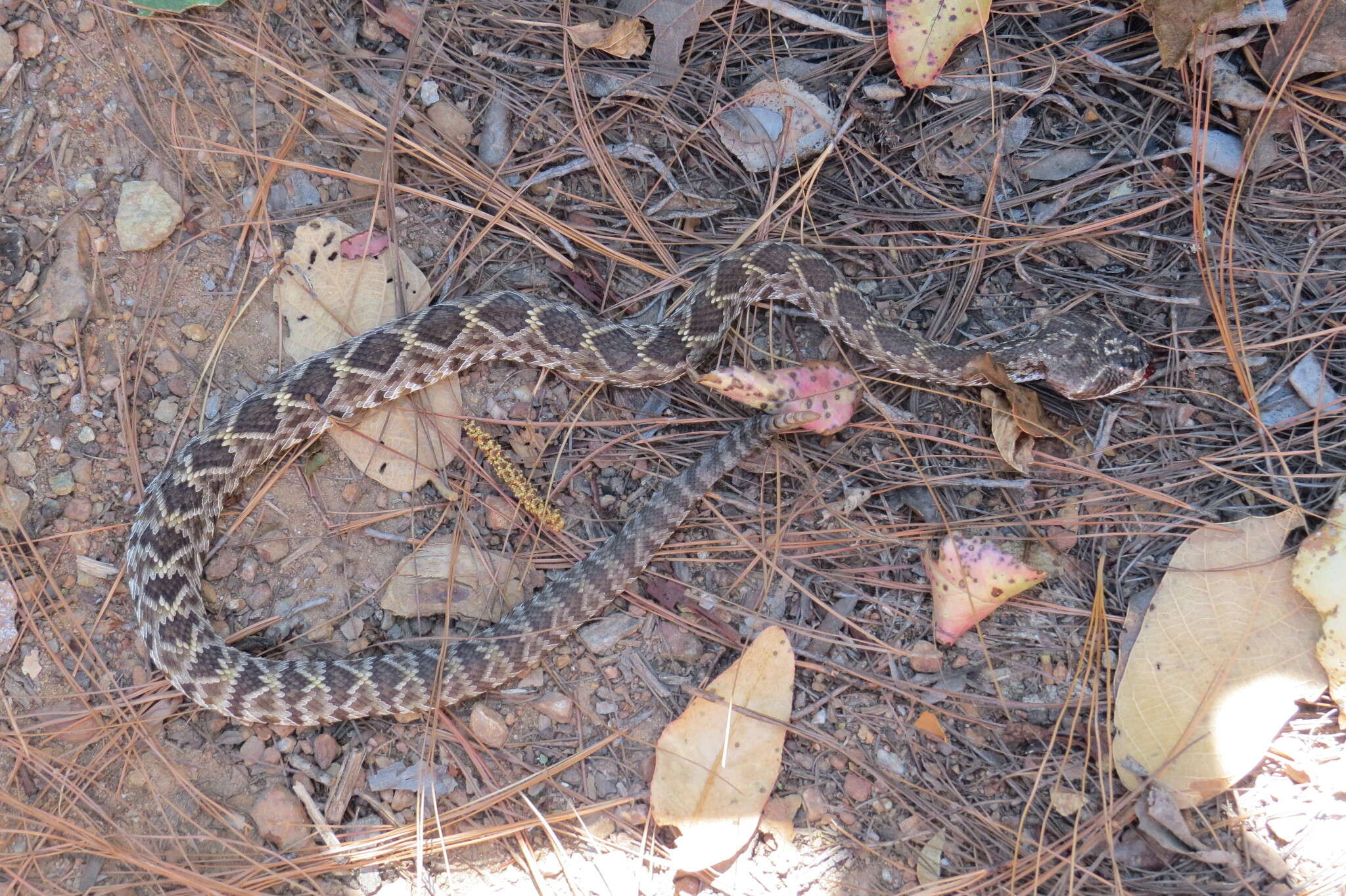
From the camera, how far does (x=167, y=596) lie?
4.16 meters

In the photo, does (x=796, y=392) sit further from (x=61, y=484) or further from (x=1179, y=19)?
(x=61, y=484)

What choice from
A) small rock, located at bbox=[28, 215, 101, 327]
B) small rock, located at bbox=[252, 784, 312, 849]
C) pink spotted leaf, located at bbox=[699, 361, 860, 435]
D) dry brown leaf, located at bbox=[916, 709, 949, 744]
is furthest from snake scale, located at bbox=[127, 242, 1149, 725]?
dry brown leaf, located at bbox=[916, 709, 949, 744]

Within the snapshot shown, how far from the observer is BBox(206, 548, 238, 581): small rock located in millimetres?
4422

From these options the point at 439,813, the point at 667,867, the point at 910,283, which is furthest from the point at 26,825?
the point at 910,283

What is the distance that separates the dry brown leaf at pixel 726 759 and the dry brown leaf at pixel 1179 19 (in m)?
3.51

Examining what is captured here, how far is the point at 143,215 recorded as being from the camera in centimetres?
441

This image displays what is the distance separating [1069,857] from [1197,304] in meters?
2.82

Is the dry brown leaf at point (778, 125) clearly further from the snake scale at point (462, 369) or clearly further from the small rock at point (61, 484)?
the small rock at point (61, 484)

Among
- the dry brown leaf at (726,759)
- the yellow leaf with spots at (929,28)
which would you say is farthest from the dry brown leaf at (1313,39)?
the dry brown leaf at (726,759)

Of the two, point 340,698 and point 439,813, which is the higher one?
point 340,698

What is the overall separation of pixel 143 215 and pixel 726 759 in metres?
3.87

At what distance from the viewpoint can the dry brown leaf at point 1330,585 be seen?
379 cm

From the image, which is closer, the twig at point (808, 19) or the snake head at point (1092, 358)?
the snake head at point (1092, 358)

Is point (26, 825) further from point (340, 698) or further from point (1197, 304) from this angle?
point (1197, 304)
